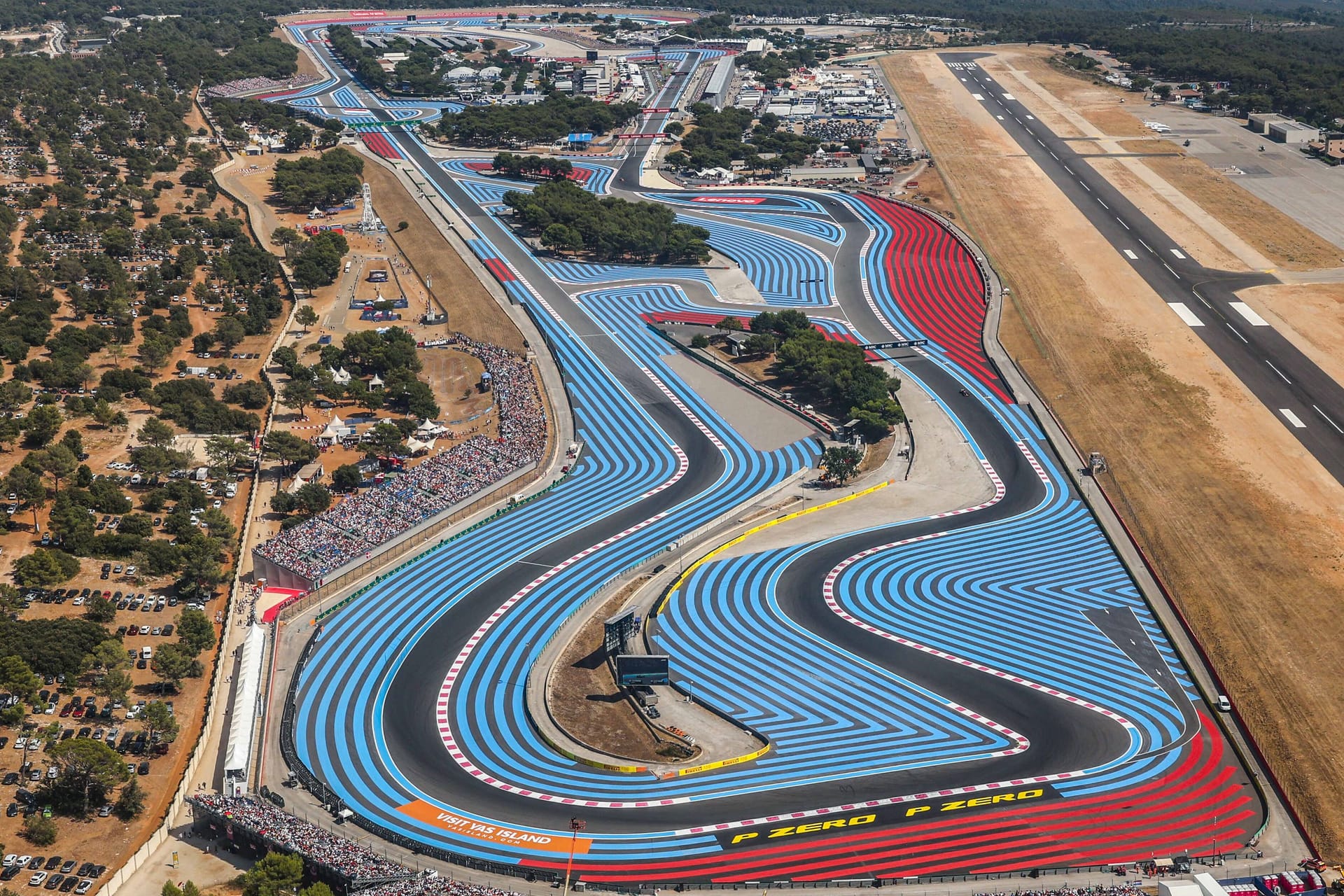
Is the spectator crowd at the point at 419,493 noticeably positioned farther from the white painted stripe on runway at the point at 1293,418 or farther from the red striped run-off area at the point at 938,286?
the white painted stripe on runway at the point at 1293,418

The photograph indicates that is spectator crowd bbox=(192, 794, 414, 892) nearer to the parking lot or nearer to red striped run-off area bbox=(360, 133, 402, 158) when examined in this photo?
the parking lot

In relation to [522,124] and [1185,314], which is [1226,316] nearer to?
[1185,314]

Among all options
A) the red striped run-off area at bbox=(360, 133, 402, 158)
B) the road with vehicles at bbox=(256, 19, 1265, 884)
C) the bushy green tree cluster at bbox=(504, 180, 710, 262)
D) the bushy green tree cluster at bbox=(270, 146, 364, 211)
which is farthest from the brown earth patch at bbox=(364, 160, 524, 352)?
the road with vehicles at bbox=(256, 19, 1265, 884)

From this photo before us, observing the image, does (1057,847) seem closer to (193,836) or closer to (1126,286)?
(193,836)

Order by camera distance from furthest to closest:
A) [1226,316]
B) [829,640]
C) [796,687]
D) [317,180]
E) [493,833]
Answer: [317,180] → [1226,316] → [829,640] → [796,687] → [493,833]

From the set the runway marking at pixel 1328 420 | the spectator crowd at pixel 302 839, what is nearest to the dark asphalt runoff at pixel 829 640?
the spectator crowd at pixel 302 839

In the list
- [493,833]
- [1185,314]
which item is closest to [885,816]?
[493,833]

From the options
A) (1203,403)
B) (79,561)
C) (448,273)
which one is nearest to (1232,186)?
(1203,403)
